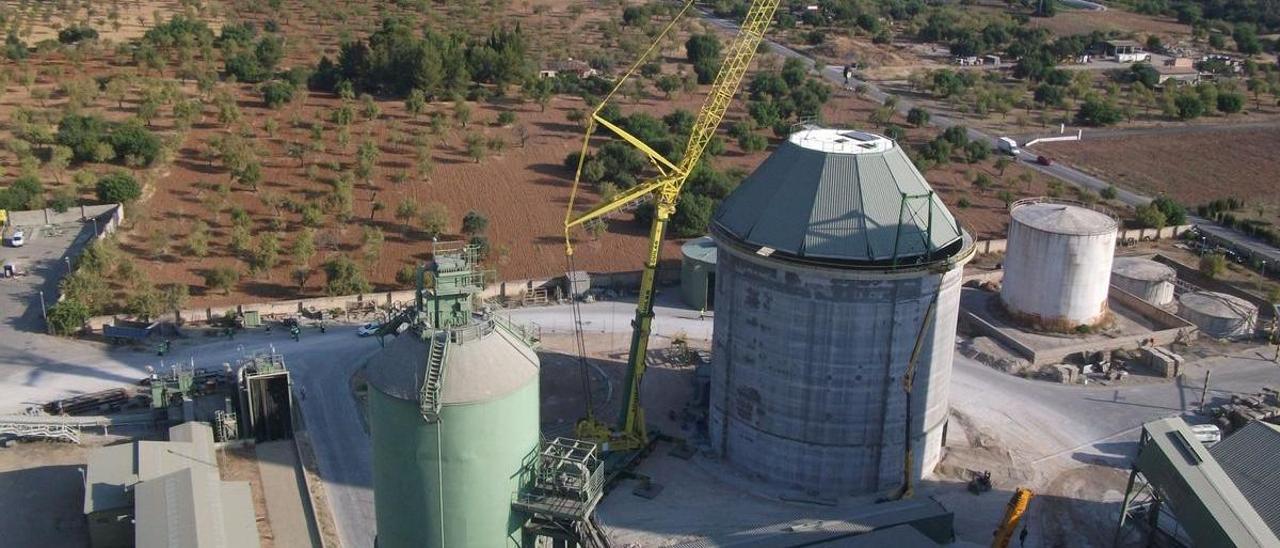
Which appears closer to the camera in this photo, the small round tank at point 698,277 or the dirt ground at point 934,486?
the dirt ground at point 934,486

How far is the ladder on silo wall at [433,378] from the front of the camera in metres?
22.8

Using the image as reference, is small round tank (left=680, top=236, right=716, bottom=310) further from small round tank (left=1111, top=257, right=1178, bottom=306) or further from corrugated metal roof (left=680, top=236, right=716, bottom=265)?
small round tank (left=1111, top=257, right=1178, bottom=306)

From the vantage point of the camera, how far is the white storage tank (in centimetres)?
5519

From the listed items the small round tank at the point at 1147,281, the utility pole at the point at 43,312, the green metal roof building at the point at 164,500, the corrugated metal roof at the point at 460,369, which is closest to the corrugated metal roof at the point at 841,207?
the corrugated metal roof at the point at 460,369

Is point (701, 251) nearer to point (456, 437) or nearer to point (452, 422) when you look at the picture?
point (456, 437)

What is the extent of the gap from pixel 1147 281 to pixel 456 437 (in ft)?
158

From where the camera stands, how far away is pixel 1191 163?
307ft

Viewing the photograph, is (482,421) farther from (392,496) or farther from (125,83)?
(125,83)

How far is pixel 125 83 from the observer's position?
9056cm

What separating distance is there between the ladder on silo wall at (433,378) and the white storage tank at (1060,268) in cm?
4057

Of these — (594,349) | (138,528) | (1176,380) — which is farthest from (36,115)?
(1176,380)

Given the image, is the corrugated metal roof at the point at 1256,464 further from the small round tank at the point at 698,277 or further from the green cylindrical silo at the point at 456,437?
the small round tank at the point at 698,277

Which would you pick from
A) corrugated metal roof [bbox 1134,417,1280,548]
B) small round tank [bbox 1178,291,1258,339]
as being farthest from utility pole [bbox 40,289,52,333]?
small round tank [bbox 1178,291,1258,339]

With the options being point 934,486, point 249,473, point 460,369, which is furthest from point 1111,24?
point 460,369
